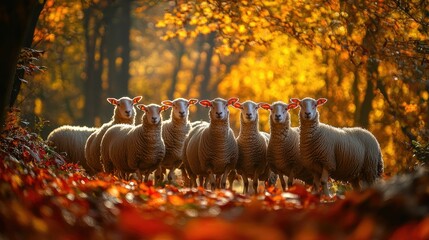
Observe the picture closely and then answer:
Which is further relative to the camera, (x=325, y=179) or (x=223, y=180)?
(x=223, y=180)

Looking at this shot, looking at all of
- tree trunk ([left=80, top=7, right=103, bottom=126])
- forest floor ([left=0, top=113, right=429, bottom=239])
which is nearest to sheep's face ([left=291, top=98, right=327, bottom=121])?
forest floor ([left=0, top=113, right=429, bottom=239])

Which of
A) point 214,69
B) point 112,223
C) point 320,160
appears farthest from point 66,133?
point 214,69

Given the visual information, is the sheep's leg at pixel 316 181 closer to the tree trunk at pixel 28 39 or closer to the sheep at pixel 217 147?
the sheep at pixel 217 147

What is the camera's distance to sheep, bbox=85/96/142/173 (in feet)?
56.2

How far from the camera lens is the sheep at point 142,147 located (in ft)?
48.0

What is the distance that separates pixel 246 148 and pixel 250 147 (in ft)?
0.26

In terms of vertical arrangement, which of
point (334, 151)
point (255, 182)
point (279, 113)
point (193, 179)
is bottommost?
point (193, 179)

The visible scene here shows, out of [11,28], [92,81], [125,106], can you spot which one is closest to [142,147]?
[125,106]

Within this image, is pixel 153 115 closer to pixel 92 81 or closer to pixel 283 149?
pixel 283 149

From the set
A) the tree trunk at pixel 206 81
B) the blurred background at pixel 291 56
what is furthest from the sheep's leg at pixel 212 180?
the tree trunk at pixel 206 81

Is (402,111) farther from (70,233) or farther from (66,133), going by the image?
(70,233)

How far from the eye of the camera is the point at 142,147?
48.0 ft

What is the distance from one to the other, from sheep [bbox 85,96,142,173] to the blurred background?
1.94m

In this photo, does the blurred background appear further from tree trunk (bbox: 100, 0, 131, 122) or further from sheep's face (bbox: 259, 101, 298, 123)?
sheep's face (bbox: 259, 101, 298, 123)
